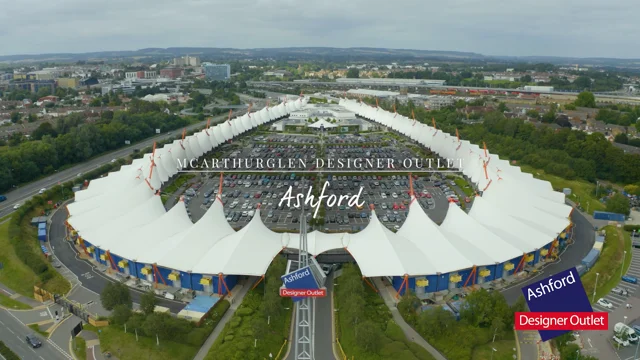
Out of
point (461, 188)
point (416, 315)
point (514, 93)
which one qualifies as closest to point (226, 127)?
point (461, 188)

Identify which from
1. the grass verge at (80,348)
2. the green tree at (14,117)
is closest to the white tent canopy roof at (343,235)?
the grass verge at (80,348)

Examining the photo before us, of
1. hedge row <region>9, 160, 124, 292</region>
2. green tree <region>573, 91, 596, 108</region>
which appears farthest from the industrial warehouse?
green tree <region>573, 91, 596, 108</region>

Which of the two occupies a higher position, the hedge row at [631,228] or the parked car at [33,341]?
the hedge row at [631,228]

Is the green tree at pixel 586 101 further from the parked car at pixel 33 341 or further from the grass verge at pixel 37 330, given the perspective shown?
the parked car at pixel 33 341

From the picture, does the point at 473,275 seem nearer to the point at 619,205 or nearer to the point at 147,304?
the point at 147,304

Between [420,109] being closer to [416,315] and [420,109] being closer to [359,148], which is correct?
[359,148]

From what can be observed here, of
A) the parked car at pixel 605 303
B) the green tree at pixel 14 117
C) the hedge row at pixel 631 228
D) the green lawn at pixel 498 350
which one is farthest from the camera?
the green tree at pixel 14 117

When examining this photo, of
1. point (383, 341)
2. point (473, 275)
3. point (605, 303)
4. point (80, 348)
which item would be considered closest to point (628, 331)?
point (605, 303)
